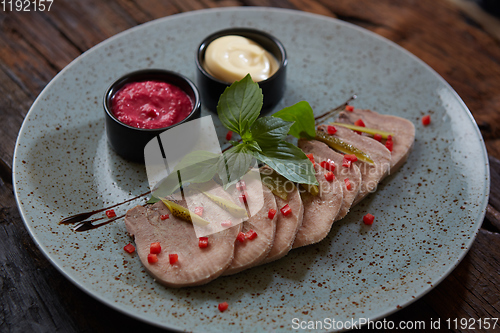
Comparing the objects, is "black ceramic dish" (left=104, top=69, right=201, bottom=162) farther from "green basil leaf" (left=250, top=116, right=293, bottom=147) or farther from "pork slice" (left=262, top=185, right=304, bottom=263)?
"pork slice" (left=262, top=185, right=304, bottom=263)

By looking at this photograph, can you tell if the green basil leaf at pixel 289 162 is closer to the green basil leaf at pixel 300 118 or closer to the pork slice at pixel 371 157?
the green basil leaf at pixel 300 118

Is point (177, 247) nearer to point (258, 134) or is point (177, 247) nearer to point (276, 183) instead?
point (276, 183)

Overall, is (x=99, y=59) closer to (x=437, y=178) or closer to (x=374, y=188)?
(x=374, y=188)

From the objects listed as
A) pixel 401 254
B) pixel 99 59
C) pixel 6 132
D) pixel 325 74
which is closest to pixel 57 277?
pixel 6 132

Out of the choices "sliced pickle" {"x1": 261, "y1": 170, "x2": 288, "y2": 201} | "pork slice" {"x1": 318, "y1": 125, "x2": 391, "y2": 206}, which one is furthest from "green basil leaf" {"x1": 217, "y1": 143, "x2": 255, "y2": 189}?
"pork slice" {"x1": 318, "y1": 125, "x2": 391, "y2": 206}

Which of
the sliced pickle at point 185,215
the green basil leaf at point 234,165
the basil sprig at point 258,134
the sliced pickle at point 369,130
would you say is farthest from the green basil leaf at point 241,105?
the sliced pickle at point 369,130

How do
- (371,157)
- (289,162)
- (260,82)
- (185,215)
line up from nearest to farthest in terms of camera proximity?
(185,215) → (289,162) → (371,157) → (260,82)

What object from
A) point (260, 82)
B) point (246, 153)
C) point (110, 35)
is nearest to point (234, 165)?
point (246, 153)
